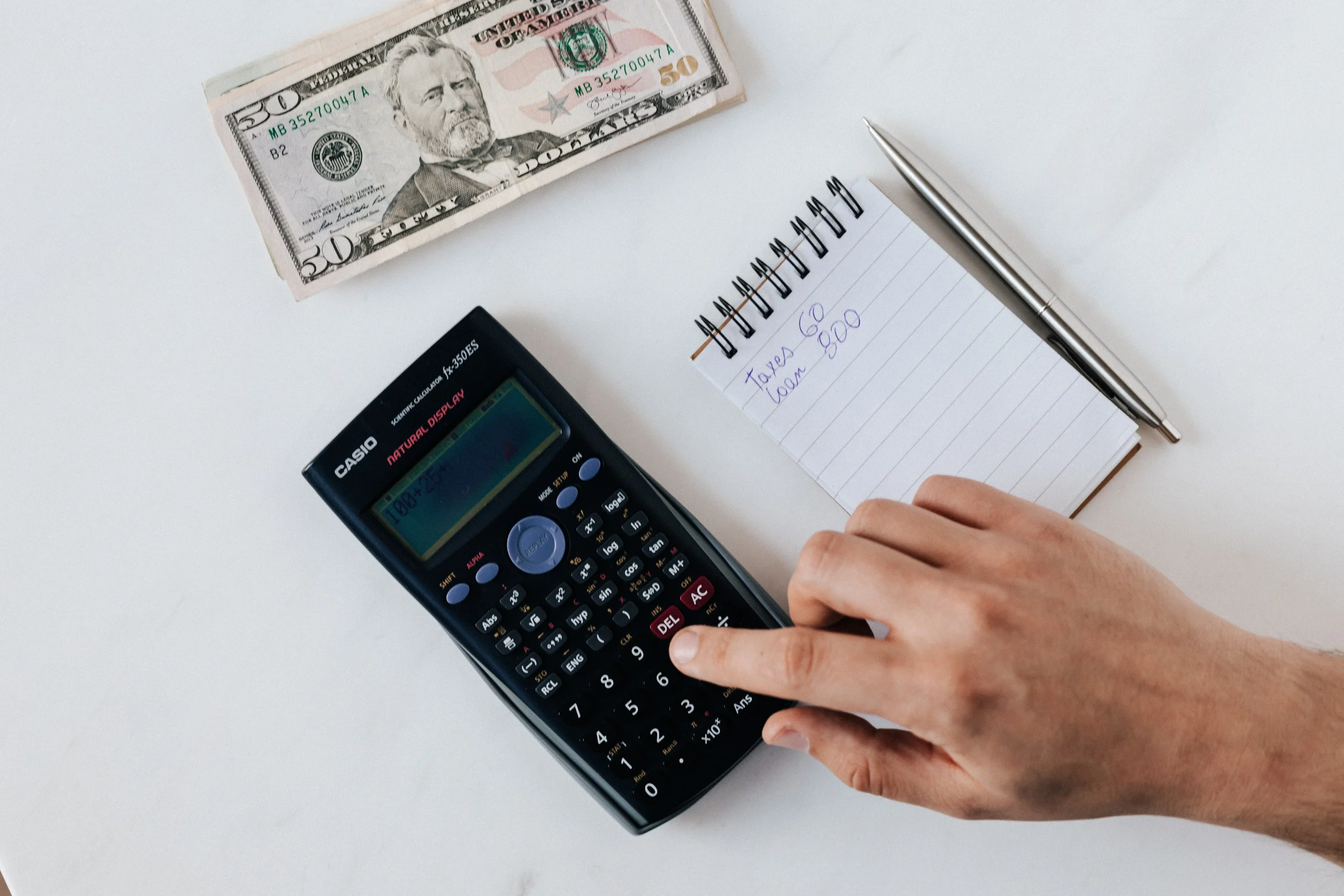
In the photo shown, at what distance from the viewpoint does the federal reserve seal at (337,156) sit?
62 centimetres

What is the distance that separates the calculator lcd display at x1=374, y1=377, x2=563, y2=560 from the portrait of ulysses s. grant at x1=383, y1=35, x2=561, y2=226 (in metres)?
0.14

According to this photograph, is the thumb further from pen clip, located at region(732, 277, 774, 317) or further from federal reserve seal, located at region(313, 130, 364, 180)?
federal reserve seal, located at region(313, 130, 364, 180)

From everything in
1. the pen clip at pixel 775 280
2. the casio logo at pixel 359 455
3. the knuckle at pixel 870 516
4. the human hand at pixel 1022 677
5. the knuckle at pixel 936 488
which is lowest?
the human hand at pixel 1022 677

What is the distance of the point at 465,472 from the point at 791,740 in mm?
251

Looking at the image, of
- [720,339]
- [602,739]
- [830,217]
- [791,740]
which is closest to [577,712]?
[602,739]

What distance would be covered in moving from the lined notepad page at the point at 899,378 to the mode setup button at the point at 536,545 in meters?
0.14

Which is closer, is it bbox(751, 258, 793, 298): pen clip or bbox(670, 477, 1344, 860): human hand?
bbox(670, 477, 1344, 860): human hand

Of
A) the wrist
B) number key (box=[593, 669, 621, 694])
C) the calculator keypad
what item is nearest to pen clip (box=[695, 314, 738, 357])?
the calculator keypad

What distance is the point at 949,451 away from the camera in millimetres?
610

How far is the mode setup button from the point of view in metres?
0.59

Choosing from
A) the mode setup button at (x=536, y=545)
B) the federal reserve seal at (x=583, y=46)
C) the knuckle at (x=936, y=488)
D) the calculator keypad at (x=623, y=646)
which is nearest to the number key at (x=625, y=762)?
the calculator keypad at (x=623, y=646)

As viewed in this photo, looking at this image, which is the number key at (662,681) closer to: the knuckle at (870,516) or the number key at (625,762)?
the number key at (625,762)

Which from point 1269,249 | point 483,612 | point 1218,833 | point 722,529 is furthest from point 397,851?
point 1269,249

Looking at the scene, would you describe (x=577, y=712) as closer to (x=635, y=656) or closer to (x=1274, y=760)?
(x=635, y=656)
